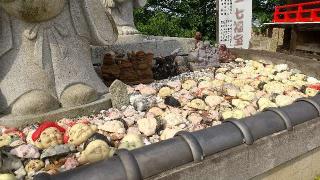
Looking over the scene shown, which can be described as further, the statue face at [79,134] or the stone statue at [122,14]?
the stone statue at [122,14]

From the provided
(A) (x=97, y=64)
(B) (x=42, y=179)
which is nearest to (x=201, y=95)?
(A) (x=97, y=64)

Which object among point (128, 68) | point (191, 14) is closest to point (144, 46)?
point (128, 68)

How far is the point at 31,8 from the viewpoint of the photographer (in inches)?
121

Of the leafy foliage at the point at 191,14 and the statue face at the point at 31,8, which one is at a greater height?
the statue face at the point at 31,8

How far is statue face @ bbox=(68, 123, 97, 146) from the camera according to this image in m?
2.73

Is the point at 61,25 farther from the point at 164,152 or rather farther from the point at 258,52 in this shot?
the point at 258,52

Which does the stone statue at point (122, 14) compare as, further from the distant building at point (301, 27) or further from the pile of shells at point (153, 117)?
the distant building at point (301, 27)

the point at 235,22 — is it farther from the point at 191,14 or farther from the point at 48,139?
the point at 48,139

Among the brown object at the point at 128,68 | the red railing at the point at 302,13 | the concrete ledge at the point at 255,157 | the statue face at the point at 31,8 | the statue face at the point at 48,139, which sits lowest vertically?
the concrete ledge at the point at 255,157

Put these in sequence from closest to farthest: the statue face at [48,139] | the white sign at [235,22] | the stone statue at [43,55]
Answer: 1. the statue face at [48,139]
2. the stone statue at [43,55]
3. the white sign at [235,22]

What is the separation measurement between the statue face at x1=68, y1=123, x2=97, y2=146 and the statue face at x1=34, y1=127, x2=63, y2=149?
3.4 inches

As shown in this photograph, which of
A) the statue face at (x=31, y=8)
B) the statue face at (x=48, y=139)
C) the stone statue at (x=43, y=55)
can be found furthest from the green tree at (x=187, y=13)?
the statue face at (x=48, y=139)

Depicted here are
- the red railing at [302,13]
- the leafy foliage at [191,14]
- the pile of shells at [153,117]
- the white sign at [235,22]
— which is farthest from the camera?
the leafy foliage at [191,14]

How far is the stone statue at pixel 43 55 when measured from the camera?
315cm
